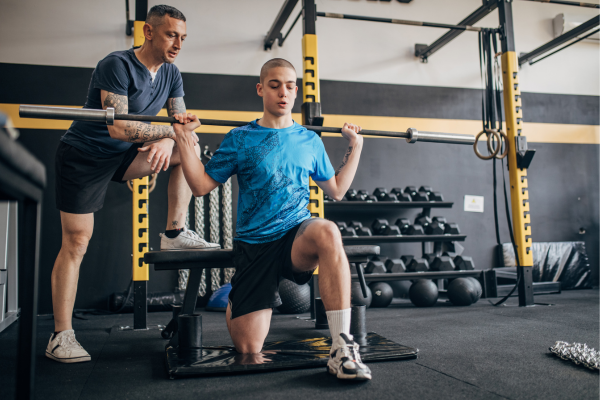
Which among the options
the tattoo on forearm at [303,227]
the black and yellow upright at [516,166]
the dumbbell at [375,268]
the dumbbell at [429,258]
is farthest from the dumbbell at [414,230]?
the tattoo on forearm at [303,227]

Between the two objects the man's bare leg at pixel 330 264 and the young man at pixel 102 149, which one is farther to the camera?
the young man at pixel 102 149

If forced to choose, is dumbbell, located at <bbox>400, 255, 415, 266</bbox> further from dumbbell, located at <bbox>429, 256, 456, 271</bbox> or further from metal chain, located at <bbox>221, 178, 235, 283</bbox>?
metal chain, located at <bbox>221, 178, 235, 283</bbox>

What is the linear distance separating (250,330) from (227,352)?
183 millimetres

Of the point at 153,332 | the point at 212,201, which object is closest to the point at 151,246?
the point at 212,201

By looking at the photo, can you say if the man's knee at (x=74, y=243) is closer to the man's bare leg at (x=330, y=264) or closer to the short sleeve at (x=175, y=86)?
the short sleeve at (x=175, y=86)

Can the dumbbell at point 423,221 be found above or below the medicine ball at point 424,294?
above

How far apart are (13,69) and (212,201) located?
2.18m

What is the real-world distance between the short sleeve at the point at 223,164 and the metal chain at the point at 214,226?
2501 millimetres

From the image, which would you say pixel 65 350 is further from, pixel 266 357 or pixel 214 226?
pixel 214 226

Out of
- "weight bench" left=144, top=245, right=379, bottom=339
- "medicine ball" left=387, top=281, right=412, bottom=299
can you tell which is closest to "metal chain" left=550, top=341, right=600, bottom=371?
"weight bench" left=144, top=245, right=379, bottom=339

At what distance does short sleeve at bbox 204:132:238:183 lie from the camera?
5.98 ft

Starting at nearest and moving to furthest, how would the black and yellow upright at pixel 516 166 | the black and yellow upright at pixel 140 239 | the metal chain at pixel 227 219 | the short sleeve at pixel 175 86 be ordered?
the short sleeve at pixel 175 86 < the black and yellow upright at pixel 140 239 < the black and yellow upright at pixel 516 166 < the metal chain at pixel 227 219

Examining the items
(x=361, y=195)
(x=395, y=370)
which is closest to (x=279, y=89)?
(x=395, y=370)

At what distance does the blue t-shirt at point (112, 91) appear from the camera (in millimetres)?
1976
